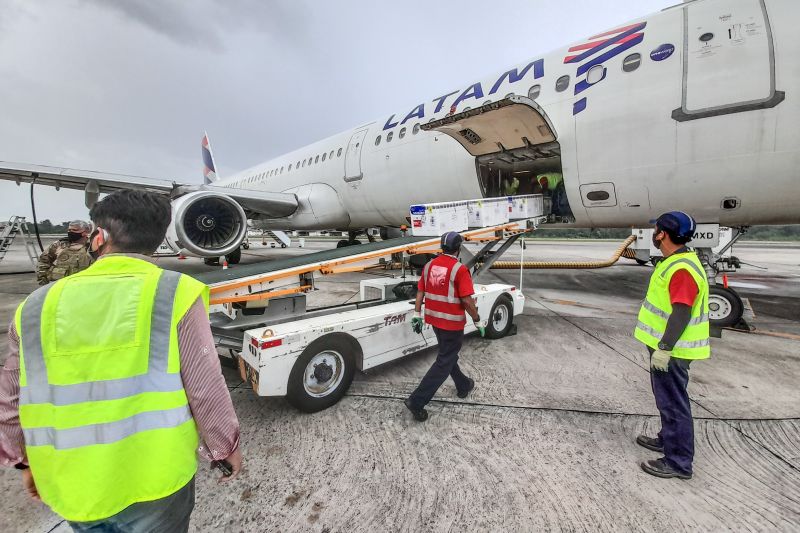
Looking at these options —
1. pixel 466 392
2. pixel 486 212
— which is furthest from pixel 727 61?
pixel 466 392

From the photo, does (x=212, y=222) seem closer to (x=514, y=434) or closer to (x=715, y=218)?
(x=514, y=434)

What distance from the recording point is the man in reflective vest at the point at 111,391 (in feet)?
3.50

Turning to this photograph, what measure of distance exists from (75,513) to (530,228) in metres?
6.47

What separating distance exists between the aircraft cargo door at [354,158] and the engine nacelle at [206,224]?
3339 millimetres

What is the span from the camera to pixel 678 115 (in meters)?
4.95

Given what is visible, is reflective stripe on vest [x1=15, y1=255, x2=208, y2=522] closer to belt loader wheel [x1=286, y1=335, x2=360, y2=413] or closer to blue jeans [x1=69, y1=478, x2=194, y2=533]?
blue jeans [x1=69, y1=478, x2=194, y2=533]

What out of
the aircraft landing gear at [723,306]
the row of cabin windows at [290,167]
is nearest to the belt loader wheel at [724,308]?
the aircraft landing gear at [723,306]

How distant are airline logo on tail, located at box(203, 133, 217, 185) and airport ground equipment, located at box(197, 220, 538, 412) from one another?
86.9ft

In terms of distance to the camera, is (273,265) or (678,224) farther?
(273,265)

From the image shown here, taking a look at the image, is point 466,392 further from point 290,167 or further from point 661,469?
point 290,167

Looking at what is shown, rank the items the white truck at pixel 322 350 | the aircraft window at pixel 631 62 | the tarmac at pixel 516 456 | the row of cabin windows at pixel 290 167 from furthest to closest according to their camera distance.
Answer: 1. the row of cabin windows at pixel 290 167
2. the aircraft window at pixel 631 62
3. the white truck at pixel 322 350
4. the tarmac at pixel 516 456

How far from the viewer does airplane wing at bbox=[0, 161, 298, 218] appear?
817cm

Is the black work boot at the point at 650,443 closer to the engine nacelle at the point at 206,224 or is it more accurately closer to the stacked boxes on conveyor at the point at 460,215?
the stacked boxes on conveyor at the point at 460,215

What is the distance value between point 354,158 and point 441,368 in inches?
303
